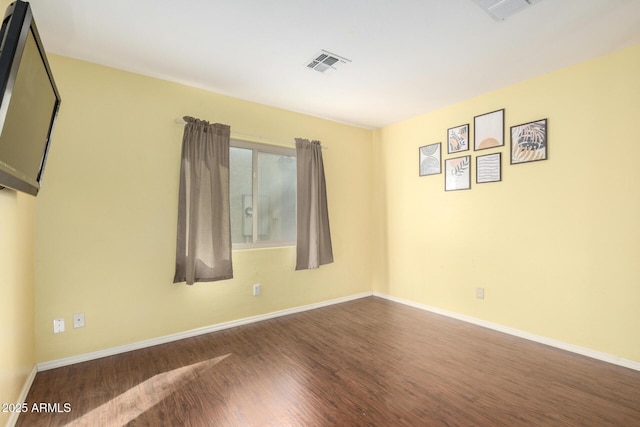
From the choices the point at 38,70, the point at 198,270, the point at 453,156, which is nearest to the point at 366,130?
the point at 453,156

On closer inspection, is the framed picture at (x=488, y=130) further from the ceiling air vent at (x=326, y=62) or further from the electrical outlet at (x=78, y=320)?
the electrical outlet at (x=78, y=320)

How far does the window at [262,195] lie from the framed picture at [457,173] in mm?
1912

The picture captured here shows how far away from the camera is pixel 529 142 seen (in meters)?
2.95

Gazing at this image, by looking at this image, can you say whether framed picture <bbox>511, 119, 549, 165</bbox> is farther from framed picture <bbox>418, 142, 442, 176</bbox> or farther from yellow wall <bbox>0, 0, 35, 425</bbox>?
yellow wall <bbox>0, 0, 35, 425</bbox>

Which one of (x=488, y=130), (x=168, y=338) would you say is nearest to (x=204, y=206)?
(x=168, y=338)

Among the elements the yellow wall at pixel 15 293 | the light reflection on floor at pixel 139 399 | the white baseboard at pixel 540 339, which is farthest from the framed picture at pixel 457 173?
the yellow wall at pixel 15 293

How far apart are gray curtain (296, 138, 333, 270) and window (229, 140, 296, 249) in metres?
0.14

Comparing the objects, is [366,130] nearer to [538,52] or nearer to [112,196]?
[538,52]

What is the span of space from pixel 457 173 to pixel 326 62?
2.04 meters

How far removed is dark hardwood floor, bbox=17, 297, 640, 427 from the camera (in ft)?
5.98

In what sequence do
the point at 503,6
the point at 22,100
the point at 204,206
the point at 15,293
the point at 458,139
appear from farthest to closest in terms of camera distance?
the point at 458,139
the point at 204,206
the point at 503,6
the point at 15,293
the point at 22,100

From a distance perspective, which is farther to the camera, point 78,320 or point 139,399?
point 78,320

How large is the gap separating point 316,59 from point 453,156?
6.72 feet

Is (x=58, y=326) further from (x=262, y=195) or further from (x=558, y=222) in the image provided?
(x=558, y=222)
